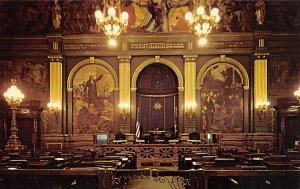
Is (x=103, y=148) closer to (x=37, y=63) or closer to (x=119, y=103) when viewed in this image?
(x=119, y=103)

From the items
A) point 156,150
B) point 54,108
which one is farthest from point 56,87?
point 156,150

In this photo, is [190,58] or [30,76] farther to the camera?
[30,76]

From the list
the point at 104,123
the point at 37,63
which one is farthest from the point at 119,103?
the point at 37,63

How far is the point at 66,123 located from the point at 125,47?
5396 millimetres

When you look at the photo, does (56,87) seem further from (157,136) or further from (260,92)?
(260,92)

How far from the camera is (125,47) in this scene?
20.0 meters

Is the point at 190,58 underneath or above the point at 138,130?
above

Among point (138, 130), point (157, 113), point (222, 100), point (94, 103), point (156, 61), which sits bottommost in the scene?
point (138, 130)

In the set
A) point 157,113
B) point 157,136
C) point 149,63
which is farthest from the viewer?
point 157,113

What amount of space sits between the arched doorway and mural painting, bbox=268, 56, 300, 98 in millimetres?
5386

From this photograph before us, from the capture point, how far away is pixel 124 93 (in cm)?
1994

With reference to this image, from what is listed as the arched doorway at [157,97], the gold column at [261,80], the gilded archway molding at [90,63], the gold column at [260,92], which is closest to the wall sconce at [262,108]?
the gold column at [260,92]

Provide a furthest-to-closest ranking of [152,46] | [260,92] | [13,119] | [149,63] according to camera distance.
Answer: [149,63]
[152,46]
[260,92]
[13,119]

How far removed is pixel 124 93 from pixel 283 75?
8797 millimetres
